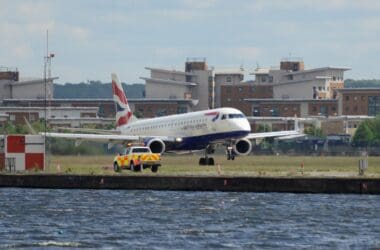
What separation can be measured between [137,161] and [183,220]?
91.3ft

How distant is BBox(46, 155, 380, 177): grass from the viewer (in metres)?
91.6

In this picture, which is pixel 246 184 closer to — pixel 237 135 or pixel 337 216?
pixel 337 216

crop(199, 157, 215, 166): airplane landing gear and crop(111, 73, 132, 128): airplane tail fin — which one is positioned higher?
crop(111, 73, 132, 128): airplane tail fin

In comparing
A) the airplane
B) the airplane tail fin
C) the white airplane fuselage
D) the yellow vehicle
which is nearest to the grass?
the yellow vehicle

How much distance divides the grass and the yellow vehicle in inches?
19.2

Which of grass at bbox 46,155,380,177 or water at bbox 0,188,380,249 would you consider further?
grass at bbox 46,155,380,177

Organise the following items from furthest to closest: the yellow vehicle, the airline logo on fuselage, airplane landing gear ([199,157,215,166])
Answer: the airline logo on fuselage, airplane landing gear ([199,157,215,166]), the yellow vehicle

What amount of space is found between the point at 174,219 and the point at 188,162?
4733cm

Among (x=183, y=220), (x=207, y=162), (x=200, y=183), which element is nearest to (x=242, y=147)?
(x=207, y=162)

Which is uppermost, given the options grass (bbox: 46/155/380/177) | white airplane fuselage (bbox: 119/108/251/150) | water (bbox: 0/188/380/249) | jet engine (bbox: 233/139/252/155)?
white airplane fuselage (bbox: 119/108/251/150)

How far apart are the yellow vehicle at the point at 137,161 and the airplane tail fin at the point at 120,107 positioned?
34646mm

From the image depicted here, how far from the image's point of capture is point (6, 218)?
68.9 m

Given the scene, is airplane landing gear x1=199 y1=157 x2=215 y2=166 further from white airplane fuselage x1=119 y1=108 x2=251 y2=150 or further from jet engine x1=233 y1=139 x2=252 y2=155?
jet engine x1=233 y1=139 x2=252 y2=155

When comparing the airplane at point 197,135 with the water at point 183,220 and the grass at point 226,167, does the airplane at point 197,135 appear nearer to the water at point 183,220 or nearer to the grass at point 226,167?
the grass at point 226,167
